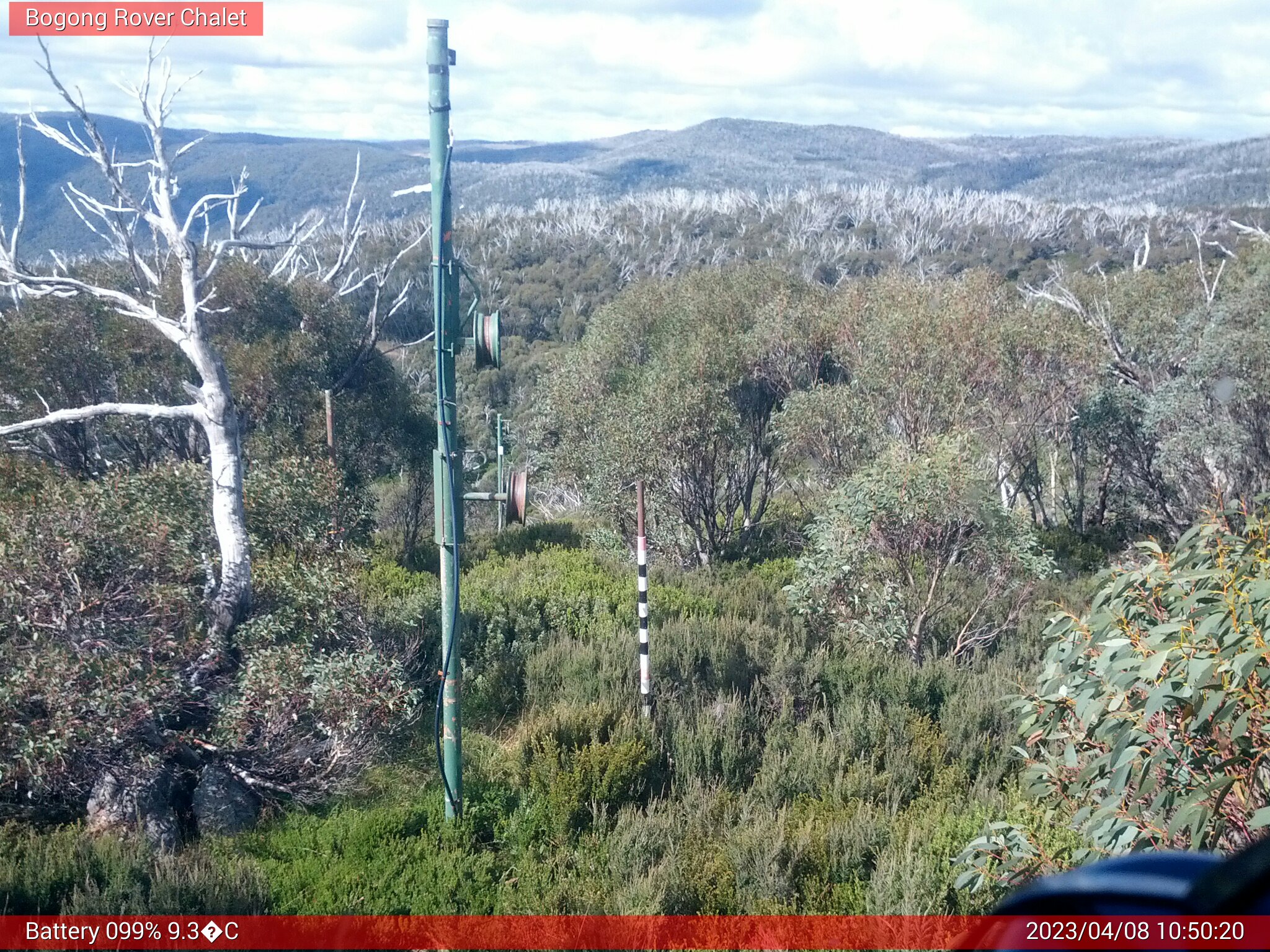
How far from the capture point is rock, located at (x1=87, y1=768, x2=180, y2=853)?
5.32 m

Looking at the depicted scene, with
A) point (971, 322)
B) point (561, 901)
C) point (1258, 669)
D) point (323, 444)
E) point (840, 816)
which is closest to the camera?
point (1258, 669)

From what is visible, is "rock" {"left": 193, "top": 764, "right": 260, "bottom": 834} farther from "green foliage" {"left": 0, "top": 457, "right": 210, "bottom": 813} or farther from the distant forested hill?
the distant forested hill

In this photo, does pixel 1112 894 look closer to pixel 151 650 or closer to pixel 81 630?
pixel 151 650

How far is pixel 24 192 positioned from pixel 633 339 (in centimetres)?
822

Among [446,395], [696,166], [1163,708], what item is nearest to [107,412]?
[446,395]

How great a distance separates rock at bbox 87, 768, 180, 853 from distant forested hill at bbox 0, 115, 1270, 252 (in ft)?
189

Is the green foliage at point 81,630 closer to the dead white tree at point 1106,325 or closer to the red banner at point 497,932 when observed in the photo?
the red banner at point 497,932

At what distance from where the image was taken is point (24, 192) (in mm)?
9008

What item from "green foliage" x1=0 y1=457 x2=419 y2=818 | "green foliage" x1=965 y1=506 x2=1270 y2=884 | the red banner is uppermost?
"green foliage" x1=965 y1=506 x2=1270 y2=884

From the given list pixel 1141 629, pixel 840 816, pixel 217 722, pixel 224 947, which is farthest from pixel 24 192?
pixel 1141 629

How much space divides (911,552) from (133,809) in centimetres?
681

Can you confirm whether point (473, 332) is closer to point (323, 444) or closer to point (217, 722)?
point (217, 722)

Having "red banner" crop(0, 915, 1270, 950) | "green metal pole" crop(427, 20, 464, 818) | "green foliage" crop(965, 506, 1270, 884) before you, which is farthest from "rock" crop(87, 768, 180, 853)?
"green foliage" crop(965, 506, 1270, 884)

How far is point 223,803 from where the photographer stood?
571cm
